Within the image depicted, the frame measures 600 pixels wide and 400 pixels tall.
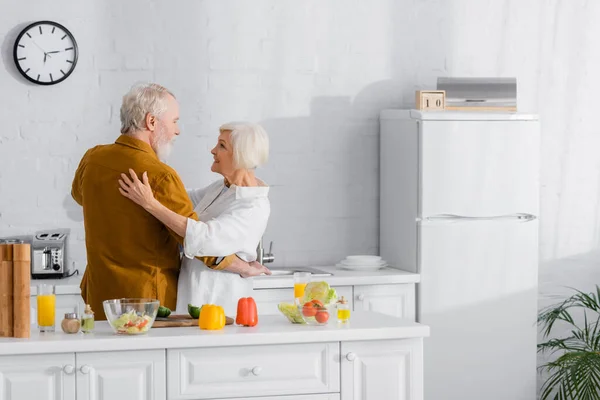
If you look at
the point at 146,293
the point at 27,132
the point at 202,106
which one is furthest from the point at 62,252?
the point at 146,293

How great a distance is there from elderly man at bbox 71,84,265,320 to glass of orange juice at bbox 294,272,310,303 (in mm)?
311

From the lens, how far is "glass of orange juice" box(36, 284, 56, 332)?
301cm

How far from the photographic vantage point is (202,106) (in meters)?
5.08

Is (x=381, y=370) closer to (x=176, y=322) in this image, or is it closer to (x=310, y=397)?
(x=310, y=397)

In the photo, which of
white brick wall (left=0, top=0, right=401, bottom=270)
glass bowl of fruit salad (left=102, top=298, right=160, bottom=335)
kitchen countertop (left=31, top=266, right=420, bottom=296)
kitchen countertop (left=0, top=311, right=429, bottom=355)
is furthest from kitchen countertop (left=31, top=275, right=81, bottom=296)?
glass bowl of fruit salad (left=102, top=298, right=160, bottom=335)

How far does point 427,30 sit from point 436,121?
30.3 inches

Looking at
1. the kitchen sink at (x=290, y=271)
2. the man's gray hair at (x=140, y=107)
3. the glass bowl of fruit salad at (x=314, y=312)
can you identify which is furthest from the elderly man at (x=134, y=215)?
the kitchen sink at (x=290, y=271)

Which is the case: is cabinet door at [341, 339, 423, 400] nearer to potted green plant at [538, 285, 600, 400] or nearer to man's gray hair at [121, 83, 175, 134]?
man's gray hair at [121, 83, 175, 134]

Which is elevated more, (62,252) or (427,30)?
(427,30)

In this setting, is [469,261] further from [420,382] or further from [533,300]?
[420,382]

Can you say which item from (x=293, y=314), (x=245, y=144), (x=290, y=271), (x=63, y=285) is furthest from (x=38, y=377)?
(x=290, y=271)

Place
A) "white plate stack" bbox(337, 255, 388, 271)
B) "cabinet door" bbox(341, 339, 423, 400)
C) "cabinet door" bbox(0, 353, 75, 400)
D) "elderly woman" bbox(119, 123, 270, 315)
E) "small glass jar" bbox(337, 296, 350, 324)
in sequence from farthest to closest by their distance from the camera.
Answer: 1. "white plate stack" bbox(337, 255, 388, 271)
2. "elderly woman" bbox(119, 123, 270, 315)
3. "small glass jar" bbox(337, 296, 350, 324)
4. "cabinet door" bbox(341, 339, 423, 400)
5. "cabinet door" bbox(0, 353, 75, 400)

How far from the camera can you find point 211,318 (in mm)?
3051

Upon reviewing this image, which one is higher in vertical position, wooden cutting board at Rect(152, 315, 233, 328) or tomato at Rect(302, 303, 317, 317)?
tomato at Rect(302, 303, 317, 317)
